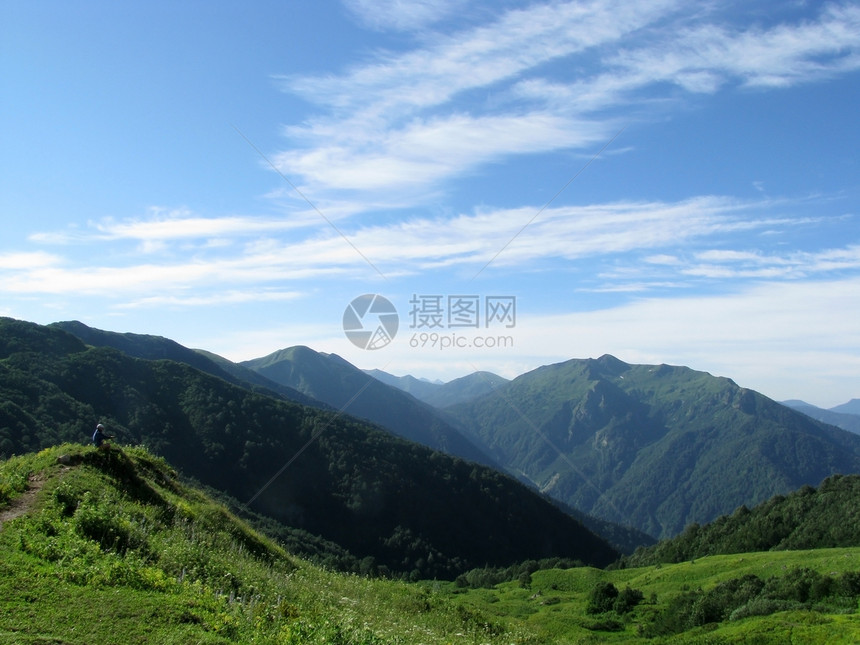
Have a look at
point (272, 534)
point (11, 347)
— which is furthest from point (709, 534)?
point (11, 347)

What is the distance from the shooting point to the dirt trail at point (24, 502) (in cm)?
1344

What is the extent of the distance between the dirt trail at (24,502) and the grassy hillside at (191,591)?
0.14 feet

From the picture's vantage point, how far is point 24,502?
14.5 m

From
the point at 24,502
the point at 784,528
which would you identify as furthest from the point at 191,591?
the point at 784,528

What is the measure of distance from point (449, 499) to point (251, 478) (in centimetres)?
4416

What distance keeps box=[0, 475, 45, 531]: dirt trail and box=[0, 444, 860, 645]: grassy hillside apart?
4cm

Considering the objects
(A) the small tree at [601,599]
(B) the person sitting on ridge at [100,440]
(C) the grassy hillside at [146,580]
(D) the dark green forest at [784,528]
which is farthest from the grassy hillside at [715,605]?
(D) the dark green forest at [784,528]

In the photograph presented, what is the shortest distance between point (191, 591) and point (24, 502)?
663 cm

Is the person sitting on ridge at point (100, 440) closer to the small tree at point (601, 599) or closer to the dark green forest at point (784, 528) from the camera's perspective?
the small tree at point (601, 599)

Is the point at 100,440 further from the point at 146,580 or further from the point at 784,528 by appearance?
the point at 784,528

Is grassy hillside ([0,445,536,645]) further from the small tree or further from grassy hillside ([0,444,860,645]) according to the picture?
the small tree

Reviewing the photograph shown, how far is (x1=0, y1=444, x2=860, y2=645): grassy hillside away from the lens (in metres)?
9.56

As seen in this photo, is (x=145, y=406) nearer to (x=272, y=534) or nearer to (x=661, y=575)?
(x=272, y=534)

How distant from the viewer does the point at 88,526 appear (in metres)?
13.2
